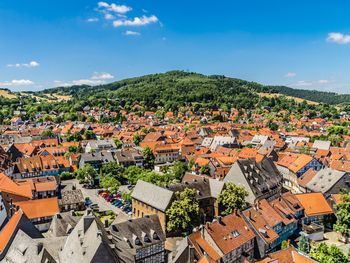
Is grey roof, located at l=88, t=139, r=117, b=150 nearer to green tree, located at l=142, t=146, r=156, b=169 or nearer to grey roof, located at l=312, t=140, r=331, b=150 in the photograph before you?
green tree, located at l=142, t=146, r=156, b=169

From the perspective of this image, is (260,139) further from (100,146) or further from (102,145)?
(100,146)

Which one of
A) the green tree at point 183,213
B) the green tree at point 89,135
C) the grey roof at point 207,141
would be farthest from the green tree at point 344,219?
the green tree at point 89,135

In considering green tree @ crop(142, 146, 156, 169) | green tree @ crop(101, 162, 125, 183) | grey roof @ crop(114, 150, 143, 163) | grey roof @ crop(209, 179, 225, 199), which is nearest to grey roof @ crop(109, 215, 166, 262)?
grey roof @ crop(209, 179, 225, 199)

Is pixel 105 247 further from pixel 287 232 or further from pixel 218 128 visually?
pixel 218 128

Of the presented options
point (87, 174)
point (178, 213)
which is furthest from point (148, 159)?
point (178, 213)

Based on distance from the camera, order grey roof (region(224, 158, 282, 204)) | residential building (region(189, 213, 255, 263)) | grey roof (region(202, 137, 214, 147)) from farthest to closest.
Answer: grey roof (region(202, 137, 214, 147))
grey roof (region(224, 158, 282, 204))
residential building (region(189, 213, 255, 263))

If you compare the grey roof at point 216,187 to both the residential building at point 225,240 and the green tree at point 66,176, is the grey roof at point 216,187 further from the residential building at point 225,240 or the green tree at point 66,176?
the green tree at point 66,176
